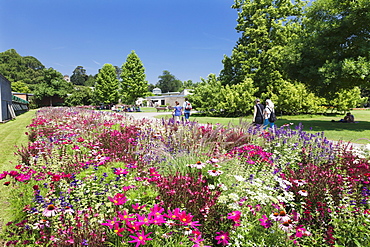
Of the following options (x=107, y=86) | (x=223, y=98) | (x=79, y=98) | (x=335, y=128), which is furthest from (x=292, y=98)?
(x=79, y=98)

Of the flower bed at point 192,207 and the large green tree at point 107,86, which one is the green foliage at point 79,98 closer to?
the large green tree at point 107,86

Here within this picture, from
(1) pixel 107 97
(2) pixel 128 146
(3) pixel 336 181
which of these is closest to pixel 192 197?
(3) pixel 336 181

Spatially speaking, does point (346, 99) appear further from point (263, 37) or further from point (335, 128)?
point (335, 128)

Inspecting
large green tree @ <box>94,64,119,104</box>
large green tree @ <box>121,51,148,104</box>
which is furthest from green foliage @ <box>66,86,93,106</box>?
large green tree @ <box>121,51,148,104</box>

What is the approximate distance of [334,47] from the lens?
15281 millimetres

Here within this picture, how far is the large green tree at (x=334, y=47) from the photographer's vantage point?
13.1 meters

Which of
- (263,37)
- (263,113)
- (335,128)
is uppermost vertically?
(263,37)

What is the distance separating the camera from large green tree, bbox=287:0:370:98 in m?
13.1

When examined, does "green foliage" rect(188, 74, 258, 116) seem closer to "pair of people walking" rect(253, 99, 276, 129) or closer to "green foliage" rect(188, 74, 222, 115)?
"green foliage" rect(188, 74, 222, 115)

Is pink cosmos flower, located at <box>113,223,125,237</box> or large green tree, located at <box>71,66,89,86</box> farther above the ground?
large green tree, located at <box>71,66,89,86</box>

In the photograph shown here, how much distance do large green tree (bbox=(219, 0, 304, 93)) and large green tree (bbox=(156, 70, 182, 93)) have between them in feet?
373

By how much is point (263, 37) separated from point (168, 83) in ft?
395

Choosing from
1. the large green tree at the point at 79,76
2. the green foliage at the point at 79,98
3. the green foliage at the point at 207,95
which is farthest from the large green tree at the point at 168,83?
the green foliage at the point at 207,95

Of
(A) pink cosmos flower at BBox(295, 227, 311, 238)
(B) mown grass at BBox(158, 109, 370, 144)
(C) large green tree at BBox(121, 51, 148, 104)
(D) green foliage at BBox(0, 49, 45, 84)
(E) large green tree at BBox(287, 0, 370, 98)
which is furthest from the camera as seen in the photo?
(D) green foliage at BBox(0, 49, 45, 84)
